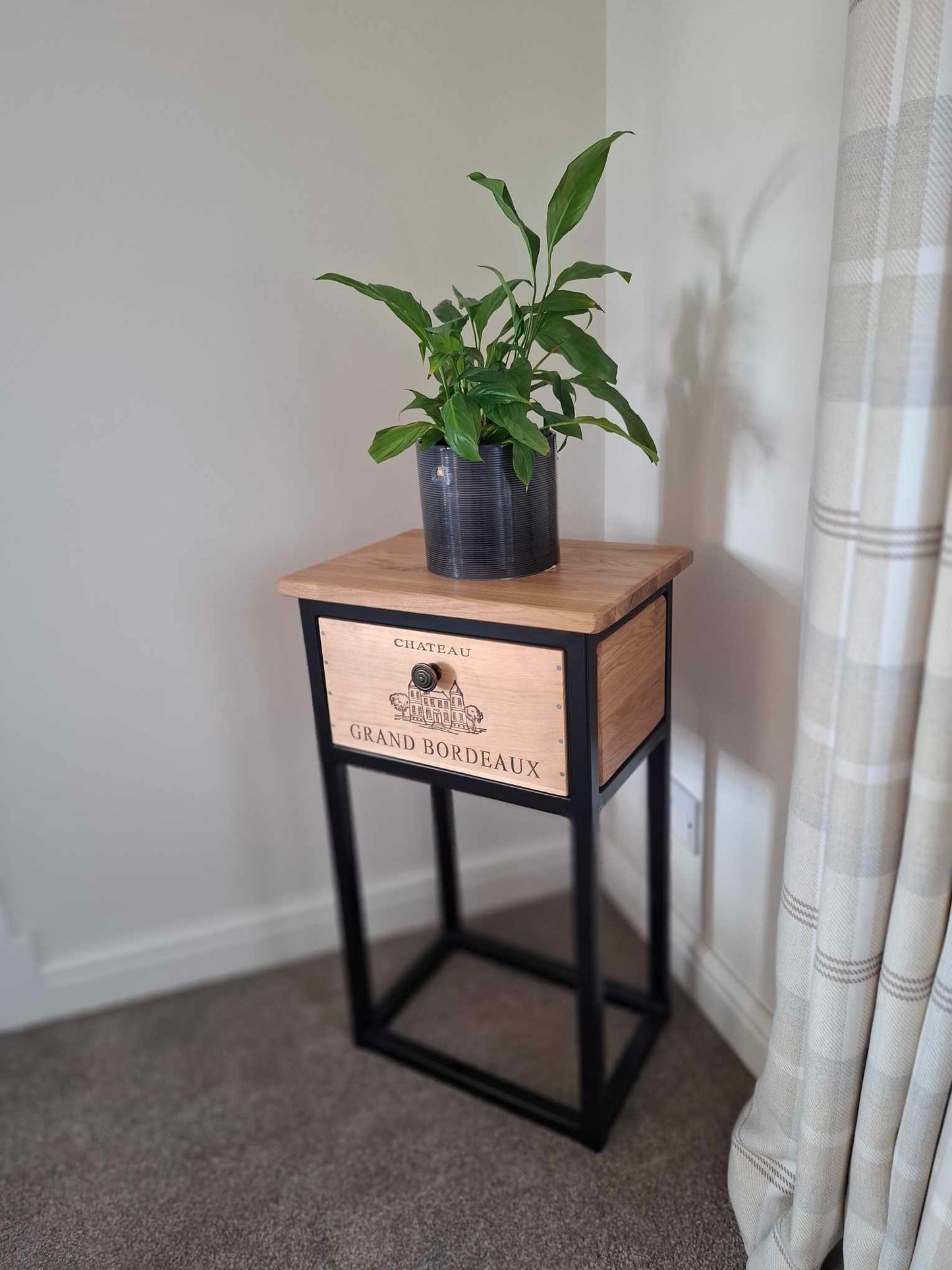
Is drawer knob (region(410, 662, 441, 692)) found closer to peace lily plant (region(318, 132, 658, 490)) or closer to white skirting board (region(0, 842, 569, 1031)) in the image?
peace lily plant (region(318, 132, 658, 490))

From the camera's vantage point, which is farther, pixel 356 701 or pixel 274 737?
pixel 274 737

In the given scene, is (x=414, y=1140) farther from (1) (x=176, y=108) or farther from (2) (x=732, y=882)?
(1) (x=176, y=108)

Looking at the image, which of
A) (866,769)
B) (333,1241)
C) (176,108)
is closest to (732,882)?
(866,769)

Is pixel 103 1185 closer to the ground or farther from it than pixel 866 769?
closer to the ground

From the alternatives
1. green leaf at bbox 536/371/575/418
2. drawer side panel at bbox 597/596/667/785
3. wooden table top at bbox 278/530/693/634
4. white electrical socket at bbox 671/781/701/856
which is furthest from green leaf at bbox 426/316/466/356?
white electrical socket at bbox 671/781/701/856

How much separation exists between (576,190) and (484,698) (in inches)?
23.7

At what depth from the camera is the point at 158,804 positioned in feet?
4.97

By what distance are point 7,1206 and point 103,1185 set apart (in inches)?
4.9

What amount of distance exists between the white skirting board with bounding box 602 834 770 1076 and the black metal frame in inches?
2.8

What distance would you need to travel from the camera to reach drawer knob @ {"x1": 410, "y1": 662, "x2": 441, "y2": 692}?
3.53 ft

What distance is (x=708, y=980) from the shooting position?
1431 mm

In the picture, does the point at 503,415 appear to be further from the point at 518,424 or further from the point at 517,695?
the point at 517,695

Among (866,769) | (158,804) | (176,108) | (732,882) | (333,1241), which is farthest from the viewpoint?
(158,804)

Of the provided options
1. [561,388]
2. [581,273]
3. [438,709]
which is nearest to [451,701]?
[438,709]
